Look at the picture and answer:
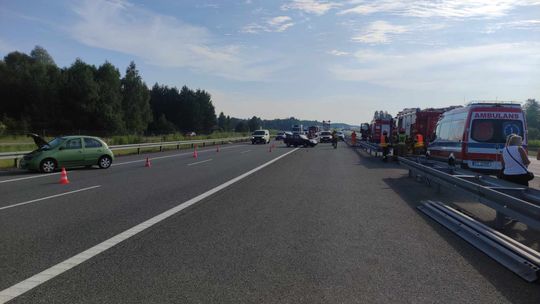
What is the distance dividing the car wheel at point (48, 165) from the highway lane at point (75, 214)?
7.30 feet

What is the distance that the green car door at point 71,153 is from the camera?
60.5 ft

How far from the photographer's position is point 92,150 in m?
19.5

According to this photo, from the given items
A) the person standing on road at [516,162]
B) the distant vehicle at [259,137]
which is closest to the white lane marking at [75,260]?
the person standing on road at [516,162]

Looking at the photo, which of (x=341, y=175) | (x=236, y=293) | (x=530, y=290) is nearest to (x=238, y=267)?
(x=236, y=293)

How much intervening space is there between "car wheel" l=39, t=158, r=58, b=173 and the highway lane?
2.22 metres

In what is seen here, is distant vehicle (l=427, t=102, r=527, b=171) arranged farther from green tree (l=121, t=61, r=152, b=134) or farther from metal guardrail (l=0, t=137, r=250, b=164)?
green tree (l=121, t=61, r=152, b=134)

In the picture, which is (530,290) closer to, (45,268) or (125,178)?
(45,268)

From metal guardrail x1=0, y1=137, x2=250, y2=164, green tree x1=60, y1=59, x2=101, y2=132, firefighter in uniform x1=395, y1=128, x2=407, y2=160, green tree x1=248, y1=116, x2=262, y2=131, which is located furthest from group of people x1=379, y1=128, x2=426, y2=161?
green tree x1=248, y1=116, x2=262, y2=131

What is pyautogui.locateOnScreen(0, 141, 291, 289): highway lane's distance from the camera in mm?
5984

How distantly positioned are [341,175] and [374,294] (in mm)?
12858

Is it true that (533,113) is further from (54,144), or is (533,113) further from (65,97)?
(54,144)

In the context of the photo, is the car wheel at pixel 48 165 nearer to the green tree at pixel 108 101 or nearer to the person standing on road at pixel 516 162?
the person standing on road at pixel 516 162

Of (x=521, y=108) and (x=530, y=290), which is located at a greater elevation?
(x=521, y=108)

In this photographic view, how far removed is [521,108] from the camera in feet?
47.6
